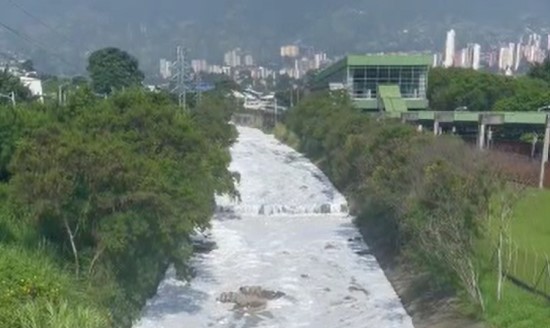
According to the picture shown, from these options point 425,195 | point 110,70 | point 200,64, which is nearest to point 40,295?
point 425,195

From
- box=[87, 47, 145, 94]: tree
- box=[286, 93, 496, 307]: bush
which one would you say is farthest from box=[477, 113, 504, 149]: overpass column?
box=[87, 47, 145, 94]: tree

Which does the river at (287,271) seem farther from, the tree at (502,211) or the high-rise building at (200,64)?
the high-rise building at (200,64)

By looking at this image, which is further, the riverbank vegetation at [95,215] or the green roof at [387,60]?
the green roof at [387,60]

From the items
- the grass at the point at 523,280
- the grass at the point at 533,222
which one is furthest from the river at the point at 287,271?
the grass at the point at 533,222

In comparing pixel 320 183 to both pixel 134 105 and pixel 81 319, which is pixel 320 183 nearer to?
pixel 134 105

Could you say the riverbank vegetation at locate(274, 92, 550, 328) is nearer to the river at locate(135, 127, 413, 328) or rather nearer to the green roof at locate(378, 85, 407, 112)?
the river at locate(135, 127, 413, 328)

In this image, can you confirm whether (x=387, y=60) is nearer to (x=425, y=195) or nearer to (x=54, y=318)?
(x=425, y=195)

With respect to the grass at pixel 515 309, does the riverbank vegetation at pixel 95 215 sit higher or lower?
higher
